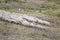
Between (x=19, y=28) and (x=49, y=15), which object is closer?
(x=19, y=28)

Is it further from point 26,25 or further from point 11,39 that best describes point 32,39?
point 26,25

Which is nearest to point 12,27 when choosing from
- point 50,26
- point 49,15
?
point 50,26

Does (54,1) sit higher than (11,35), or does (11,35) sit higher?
(11,35)

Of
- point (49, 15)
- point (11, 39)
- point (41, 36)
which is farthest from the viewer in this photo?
point (49, 15)

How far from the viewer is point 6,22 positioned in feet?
41.5

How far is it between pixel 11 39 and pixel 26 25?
2296mm

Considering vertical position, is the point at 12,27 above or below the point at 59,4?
above

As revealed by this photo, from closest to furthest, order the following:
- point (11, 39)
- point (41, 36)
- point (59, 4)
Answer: point (11, 39), point (41, 36), point (59, 4)

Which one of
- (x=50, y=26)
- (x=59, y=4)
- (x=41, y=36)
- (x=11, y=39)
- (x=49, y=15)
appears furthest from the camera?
(x=59, y=4)

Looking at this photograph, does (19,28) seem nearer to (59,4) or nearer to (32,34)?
(32,34)

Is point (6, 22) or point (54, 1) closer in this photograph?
point (6, 22)

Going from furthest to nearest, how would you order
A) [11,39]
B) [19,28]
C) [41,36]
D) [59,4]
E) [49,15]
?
[59,4] < [49,15] < [19,28] < [41,36] < [11,39]

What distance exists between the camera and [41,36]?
11.2 metres

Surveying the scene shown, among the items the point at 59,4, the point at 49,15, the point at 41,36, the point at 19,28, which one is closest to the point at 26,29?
the point at 19,28
